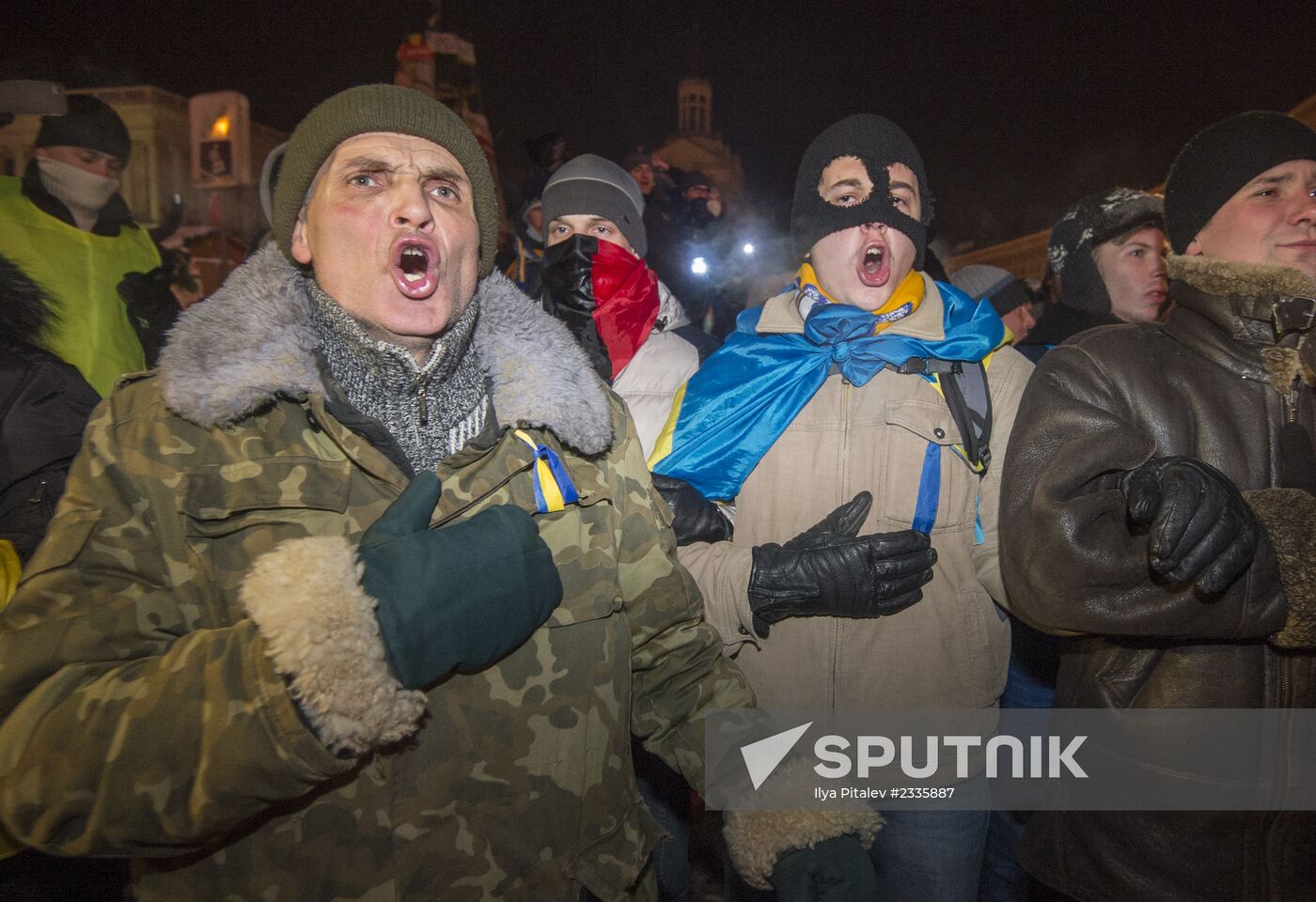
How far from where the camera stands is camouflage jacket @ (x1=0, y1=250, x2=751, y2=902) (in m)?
1.10

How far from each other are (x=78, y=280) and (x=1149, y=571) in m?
4.64

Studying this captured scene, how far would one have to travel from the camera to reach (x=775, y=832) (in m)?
1.67

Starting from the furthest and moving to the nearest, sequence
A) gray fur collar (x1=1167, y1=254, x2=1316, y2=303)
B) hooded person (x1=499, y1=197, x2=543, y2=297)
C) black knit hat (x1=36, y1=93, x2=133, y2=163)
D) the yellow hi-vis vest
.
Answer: hooded person (x1=499, y1=197, x2=543, y2=297) → black knit hat (x1=36, y1=93, x2=133, y2=163) → the yellow hi-vis vest → gray fur collar (x1=1167, y1=254, x2=1316, y2=303)

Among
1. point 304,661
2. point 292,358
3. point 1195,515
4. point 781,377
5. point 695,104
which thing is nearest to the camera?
point 304,661

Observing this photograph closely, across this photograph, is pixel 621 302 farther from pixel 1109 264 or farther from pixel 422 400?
pixel 1109 264

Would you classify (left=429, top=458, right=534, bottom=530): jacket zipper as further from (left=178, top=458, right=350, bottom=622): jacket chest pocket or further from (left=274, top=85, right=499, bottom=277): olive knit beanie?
(left=274, top=85, right=499, bottom=277): olive knit beanie

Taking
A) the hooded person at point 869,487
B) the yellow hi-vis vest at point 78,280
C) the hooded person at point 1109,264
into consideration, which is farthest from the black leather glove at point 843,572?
the yellow hi-vis vest at point 78,280

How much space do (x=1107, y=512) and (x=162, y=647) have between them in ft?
7.33

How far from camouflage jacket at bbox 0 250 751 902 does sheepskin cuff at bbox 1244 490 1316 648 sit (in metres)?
1.49

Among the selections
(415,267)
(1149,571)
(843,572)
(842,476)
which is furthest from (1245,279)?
(415,267)

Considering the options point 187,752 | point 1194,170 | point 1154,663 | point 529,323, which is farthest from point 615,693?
point 1194,170

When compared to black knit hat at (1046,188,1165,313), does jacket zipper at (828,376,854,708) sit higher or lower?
lower

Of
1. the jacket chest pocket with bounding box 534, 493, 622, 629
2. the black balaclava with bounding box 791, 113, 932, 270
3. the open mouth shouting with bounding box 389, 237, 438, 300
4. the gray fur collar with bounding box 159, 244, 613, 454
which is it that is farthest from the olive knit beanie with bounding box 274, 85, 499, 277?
the black balaclava with bounding box 791, 113, 932, 270

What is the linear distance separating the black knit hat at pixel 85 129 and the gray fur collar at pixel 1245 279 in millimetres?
4745
